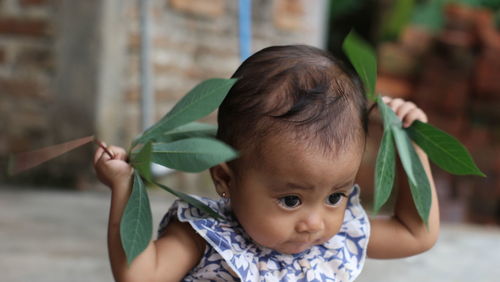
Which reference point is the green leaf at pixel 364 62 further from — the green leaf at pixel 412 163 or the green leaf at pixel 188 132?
the green leaf at pixel 188 132

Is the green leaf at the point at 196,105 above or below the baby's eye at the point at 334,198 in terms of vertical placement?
above

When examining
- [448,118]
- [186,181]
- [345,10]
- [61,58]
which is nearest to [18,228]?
[61,58]

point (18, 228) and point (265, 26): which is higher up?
point (265, 26)

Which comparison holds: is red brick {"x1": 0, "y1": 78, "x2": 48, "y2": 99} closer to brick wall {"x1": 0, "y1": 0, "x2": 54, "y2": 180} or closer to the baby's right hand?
brick wall {"x1": 0, "y1": 0, "x2": 54, "y2": 180}

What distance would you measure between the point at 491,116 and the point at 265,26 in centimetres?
244

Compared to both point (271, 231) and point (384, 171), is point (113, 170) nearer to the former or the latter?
point (271, 231)

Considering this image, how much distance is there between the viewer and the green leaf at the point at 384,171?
1.49m

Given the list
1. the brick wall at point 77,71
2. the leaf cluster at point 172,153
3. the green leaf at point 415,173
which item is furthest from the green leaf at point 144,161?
the brick wall at point 77,71

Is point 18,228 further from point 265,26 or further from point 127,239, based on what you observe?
point 265,26

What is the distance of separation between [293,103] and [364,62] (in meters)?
0.24

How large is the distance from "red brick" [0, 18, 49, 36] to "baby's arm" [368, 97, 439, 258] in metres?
2.44

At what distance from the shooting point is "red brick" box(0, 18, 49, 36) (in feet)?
12.0

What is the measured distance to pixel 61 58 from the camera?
144 inches

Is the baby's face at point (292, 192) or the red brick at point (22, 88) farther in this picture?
the red brick at point (22, 88)
